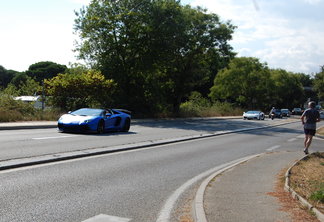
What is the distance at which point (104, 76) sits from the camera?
32.4 meters

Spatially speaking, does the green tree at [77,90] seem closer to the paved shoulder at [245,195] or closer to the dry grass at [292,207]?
the paved shoulder at [245,195]

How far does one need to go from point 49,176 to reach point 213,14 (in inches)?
1446

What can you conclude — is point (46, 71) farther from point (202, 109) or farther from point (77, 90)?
point (77, 90)

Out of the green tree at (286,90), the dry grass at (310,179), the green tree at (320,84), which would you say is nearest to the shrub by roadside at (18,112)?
the dry grass at (310,179)

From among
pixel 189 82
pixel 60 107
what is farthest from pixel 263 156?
pixel 189 82

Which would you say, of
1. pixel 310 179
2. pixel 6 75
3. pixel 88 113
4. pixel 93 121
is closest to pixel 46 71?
pixel 6 75

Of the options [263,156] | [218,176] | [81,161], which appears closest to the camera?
[218,176]

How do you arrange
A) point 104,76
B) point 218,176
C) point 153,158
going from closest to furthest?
point 218,176
point 153,158
point 104,76

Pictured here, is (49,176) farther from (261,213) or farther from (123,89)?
(123,89)

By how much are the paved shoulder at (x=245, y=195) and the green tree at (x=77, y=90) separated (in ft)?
66.9

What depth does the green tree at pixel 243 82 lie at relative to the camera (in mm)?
64312

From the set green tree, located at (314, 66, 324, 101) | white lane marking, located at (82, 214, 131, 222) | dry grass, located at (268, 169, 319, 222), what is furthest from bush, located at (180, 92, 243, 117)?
white lane marking, located at (82, 214, 131, 222)

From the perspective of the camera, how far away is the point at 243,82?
65188 millimetres

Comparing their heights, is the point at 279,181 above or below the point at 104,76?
below
